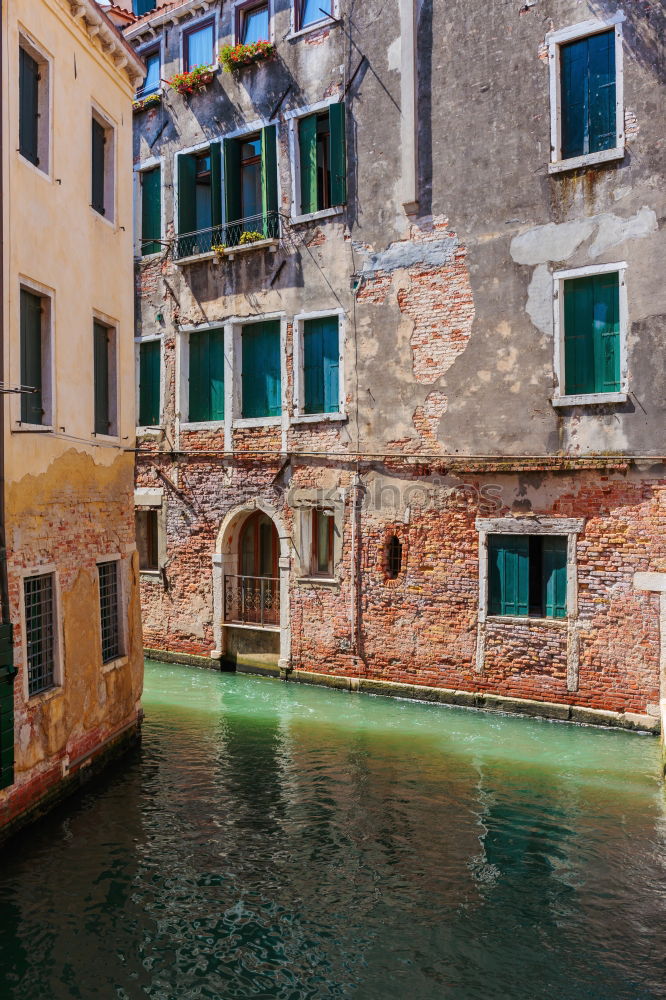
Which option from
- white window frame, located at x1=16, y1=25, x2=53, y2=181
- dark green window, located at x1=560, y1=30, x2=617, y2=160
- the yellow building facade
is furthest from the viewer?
dark green window, located at x1=560, y1=30, x2=617, y2=160

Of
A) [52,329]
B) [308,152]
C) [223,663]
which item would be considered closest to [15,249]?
[52,329]

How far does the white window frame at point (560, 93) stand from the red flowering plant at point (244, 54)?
491cm

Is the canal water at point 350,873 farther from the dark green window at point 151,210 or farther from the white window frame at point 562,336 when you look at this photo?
the dark green window at point 151,210

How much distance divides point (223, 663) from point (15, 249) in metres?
9.09

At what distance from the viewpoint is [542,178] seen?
11508 millimetres

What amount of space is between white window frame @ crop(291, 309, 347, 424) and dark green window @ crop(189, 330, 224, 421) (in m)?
1.65

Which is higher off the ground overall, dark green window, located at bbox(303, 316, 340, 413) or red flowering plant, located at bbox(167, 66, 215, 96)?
red flowering plant, located at bbox(167, 66, 215, 96)

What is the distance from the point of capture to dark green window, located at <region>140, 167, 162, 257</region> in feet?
52.3

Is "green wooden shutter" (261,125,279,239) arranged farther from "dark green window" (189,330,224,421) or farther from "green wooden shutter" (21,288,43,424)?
"green wooden shutter" (21,288,43,424)

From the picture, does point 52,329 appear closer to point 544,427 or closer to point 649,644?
point 544,427

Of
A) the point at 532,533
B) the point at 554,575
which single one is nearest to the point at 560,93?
the point at 532,533

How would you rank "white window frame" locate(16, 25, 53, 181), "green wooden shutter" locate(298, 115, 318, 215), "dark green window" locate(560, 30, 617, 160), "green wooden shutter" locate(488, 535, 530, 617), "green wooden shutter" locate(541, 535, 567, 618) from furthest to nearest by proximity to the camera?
1. "green wooden shutter" locate(298, 115, 318, 215)
2. "green wooden shutter" locate(488, 535, 530, 617)
3. "green wooden shutter" locate(541, 535, 567, 618)
4. "dark green window" locate(560, 30, 617, 160)
5. "white window frame" locate(16, 25, 53, 181)

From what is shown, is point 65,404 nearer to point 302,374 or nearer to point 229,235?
point 302,374

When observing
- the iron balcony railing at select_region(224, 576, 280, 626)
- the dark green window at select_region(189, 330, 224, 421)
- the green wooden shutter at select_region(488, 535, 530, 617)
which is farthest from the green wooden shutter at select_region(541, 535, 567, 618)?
the dark green window at select_region(189, 330, 224, 421)
